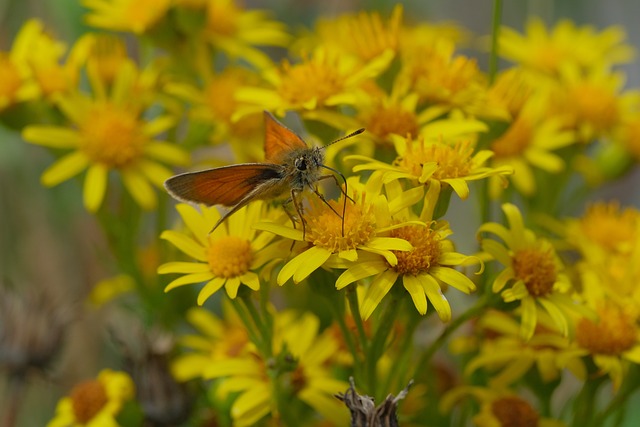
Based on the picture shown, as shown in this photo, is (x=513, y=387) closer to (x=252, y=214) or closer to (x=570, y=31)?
(x=252, y=214)

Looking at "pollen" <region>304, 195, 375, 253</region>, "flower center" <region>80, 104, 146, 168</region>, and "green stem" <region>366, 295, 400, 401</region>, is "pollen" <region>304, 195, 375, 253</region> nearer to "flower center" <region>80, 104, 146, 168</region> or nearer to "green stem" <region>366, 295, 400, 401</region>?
"green stem" <region>366, 295, 400, 401</region>

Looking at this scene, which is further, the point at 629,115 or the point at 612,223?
the point at 629,115

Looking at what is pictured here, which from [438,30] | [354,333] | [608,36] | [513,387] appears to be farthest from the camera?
[608,36]

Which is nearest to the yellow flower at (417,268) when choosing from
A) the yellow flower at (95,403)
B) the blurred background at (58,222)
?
the yellow flower at (95,403)

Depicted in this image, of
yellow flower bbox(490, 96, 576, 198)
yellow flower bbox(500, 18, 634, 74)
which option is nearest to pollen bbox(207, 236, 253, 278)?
yellow flower bbox(490, 96, 576, 198)

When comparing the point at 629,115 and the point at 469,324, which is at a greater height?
the point at 629,115

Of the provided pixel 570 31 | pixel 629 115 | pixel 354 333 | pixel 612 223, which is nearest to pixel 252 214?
pixel 354 333

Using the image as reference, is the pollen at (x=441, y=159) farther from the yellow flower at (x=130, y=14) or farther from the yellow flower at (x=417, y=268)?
the yellow flower at (x=130, y=14)

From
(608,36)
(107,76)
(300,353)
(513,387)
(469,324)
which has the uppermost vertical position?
(107,76)
